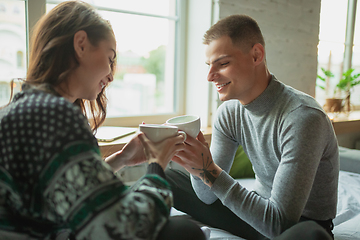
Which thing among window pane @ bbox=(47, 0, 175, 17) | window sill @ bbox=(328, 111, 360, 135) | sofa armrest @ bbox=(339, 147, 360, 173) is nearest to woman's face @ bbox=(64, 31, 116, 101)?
window pane @ bbox=(47, 0, 175, 17)

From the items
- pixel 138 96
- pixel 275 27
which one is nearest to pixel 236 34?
pixel 138 96

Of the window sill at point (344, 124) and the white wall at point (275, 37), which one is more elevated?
the white wall at point (275, 37)

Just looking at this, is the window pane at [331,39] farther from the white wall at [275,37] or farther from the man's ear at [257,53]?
the man's ear at [257,53]

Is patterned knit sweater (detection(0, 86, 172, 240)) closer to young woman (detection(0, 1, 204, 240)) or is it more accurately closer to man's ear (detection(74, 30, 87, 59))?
young woman (detection(0, 1, 204, 240))

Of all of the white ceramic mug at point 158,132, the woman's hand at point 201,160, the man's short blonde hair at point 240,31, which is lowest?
the woman's hand at point 201,160

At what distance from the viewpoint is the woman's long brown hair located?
2.62 ft

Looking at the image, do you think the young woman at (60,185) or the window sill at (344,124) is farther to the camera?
the window sill at (344,124)

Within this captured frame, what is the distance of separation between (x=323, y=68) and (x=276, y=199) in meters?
2.72

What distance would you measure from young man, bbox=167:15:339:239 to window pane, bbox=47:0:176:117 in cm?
98

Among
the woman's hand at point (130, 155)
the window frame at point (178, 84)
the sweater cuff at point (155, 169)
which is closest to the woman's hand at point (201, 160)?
the woman's hand at point (130, 155)

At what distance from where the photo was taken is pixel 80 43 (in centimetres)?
81

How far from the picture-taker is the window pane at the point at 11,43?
1684mm

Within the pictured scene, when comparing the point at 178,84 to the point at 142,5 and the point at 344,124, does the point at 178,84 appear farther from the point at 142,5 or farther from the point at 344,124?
the point at 344,124

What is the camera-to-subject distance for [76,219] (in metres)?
0.59
